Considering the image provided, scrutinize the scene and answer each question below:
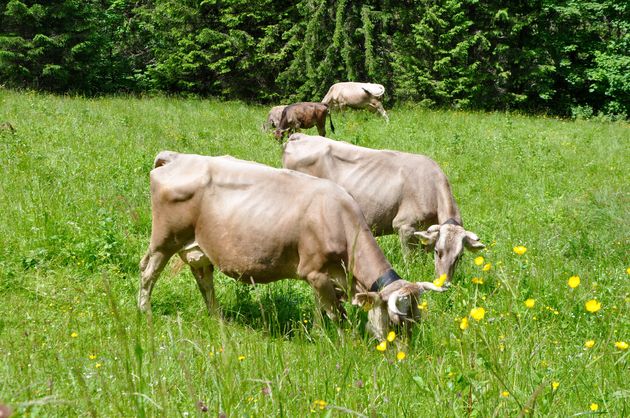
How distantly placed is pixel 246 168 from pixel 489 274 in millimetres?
2831

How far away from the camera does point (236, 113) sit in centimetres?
1666

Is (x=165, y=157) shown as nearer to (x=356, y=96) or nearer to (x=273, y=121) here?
(x=273, y=121)

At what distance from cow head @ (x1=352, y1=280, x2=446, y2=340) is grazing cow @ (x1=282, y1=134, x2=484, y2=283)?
241 cm

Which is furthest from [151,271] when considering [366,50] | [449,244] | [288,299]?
[366,50]

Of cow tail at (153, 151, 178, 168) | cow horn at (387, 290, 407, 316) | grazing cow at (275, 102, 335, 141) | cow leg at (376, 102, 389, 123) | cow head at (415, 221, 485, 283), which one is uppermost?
cow tail at (153, 151, 178, 168)

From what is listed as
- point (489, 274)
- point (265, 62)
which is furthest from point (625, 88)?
point (489, 274)

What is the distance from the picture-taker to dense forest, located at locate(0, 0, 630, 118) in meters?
23.0

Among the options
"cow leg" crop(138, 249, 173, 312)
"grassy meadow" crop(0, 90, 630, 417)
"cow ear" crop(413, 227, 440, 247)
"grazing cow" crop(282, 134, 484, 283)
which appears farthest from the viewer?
"grazing cow" crop(282, 134, 484, 283)

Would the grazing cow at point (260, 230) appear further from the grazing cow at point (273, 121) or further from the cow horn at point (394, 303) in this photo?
the grazing cow at point (273, 121)

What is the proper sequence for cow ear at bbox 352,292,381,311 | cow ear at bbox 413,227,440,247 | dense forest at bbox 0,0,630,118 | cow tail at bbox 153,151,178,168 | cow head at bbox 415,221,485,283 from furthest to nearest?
dense forest at bbox 0,0,630,118 → cow ear at bbox 413,227,440,247 → cow head at bbox 415,221,485,283 → cow tail at bbox 153,151,178,168 → cow ear at bbox 352,292,381,311

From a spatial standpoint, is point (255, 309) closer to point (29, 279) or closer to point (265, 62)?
point (29, 279)

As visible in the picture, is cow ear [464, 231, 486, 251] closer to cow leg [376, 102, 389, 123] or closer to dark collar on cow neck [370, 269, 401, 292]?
dark collar on cow neck [370, 269, 401, 292]

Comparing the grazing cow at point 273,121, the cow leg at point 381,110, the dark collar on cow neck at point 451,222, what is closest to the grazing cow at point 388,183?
the dark collar on cow neck at point 451,222

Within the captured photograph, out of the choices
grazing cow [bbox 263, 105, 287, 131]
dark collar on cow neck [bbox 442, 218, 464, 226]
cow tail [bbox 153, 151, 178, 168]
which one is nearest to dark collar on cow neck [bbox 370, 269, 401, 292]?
dark collar on cow neck [bbox 442, 218, 464, 226]
